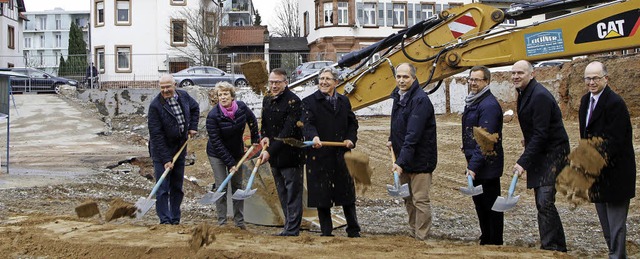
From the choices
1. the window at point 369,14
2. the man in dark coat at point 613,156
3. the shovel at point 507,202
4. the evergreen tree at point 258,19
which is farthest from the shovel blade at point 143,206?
the evergreen tree at point 258,19

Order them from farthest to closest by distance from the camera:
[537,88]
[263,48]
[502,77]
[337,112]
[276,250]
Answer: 1. [263,48]
2. [502,77]
3. [337,112]
4. [537,88]
5. [276,250]

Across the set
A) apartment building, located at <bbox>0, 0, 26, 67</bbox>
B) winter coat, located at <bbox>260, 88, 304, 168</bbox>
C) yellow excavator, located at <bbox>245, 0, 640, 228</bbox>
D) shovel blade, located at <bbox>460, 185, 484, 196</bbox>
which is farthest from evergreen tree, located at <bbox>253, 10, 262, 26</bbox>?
shovel blade, located at <bbox>460, 185, 484, 196</bbox>

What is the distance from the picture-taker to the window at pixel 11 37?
2340 inches

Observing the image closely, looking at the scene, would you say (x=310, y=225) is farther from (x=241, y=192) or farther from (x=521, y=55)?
(x=521, y=55)

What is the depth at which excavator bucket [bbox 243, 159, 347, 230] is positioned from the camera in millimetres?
10094

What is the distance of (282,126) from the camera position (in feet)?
29.2

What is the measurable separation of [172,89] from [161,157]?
31.1 inches

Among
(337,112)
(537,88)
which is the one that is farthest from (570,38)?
(337,112)

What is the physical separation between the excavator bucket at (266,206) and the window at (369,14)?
4407 cm

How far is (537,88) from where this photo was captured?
757 centimetres

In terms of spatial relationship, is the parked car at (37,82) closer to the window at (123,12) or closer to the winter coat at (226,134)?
the window at (123,12)

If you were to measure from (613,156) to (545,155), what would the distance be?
71 cm

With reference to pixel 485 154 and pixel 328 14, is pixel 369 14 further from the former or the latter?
pixel 485 154

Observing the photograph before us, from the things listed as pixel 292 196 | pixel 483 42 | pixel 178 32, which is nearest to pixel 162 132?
pixel 292 196
